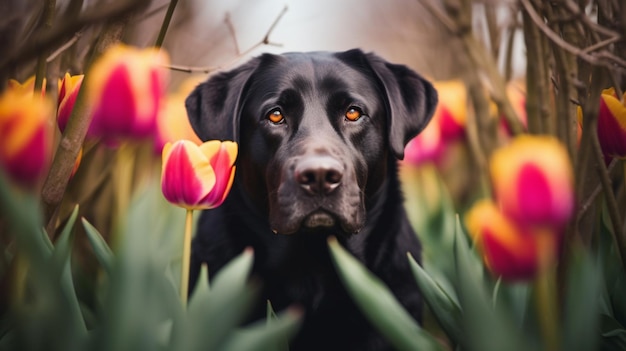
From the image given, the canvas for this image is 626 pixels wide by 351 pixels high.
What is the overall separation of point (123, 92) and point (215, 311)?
2.10ft

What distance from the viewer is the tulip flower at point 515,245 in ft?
3.64

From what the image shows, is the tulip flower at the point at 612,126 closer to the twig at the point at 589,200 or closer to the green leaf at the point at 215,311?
the twig at the point at 589,200

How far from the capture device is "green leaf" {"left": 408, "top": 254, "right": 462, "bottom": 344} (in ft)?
5.07

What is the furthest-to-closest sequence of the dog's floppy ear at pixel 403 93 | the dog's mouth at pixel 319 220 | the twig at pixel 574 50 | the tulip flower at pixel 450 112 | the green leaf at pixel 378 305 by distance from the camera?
the tulip flower at pixel 450 112
the dog's floppy ear at pixel 403 93
the dog's mouth at pixel 319 220
the twig at pixel 574 50
the green leaf at pixel 378 305

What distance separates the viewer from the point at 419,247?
2.56 m

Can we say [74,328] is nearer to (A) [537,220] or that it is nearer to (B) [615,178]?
(A) [537,220]

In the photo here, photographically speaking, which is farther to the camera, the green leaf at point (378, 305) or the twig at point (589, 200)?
the twig at point (589, 200)

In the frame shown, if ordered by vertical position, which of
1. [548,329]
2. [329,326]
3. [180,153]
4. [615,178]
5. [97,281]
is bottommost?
[329,326]

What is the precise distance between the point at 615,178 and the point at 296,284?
1.21m

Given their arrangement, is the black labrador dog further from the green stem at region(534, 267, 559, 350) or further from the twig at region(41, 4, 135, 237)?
the green stem at region(534, 267, 559, 350)

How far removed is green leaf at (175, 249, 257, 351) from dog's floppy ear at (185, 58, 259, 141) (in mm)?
1087

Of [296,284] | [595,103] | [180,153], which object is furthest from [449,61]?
[180,153]

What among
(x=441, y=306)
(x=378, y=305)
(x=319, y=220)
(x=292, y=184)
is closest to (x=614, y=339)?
(x=441, y=306)

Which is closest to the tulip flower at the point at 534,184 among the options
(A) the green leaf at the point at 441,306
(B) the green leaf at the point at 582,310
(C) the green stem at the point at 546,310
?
(C) the green stem at the point at 546,310
